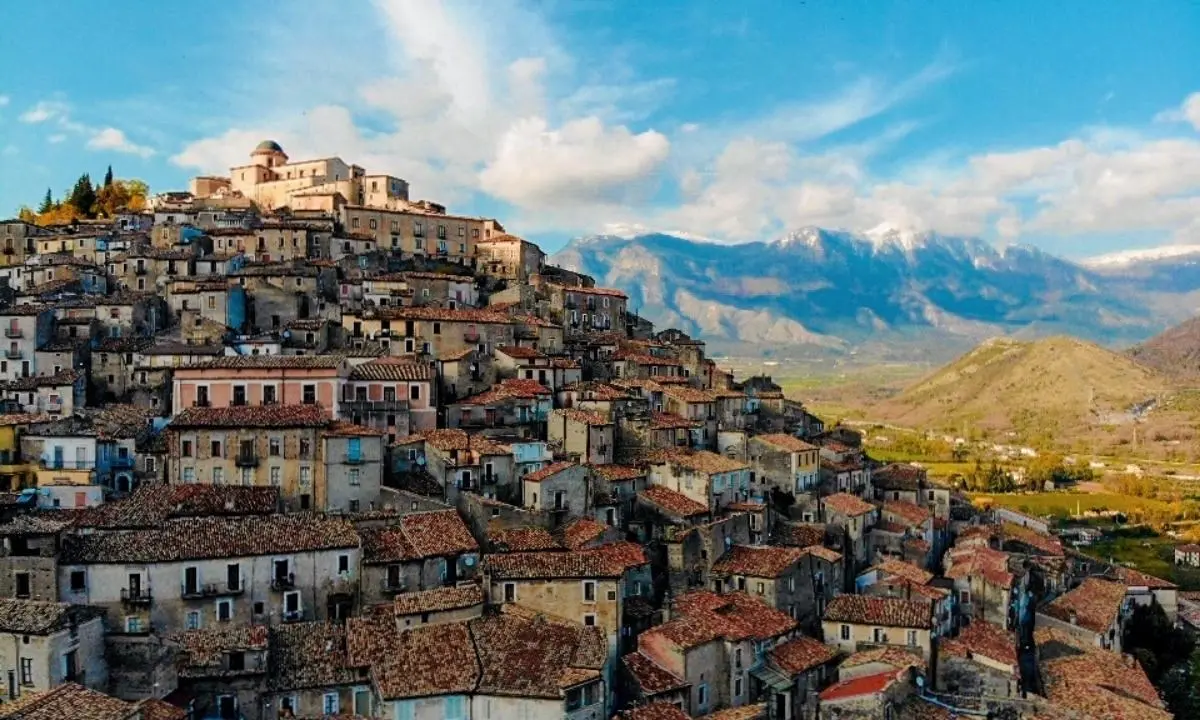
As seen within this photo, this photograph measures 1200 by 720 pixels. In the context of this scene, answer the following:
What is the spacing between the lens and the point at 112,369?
53.9 m

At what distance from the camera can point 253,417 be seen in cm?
4306

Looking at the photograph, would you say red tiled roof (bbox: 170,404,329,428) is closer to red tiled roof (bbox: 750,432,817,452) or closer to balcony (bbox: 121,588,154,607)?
balcony (bbox: 121,588,154,607)

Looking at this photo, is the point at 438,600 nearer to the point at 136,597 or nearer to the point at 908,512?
the point at 136,597

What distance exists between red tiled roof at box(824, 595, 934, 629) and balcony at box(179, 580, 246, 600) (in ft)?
79.1

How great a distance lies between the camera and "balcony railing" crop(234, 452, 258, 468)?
4206 cm

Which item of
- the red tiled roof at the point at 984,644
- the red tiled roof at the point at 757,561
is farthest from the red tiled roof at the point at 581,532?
the red tiled roof at the point at 984,644

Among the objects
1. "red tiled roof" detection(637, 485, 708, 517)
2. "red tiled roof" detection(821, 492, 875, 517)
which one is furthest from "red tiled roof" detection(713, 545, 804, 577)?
"red tiled roof" detection(821, 492, 875, 517)

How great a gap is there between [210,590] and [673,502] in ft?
69.7

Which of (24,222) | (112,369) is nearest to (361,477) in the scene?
(112,369)

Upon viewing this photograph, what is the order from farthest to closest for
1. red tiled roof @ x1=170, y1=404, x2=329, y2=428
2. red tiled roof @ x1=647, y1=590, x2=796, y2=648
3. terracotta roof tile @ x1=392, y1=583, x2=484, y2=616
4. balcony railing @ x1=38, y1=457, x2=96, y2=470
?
balcony railing @ x1=38, y1=457, x2=96, y2=470 → red tiled roof @ x1=170, y1=404, x2=329, y2=428 → red tiled roof @ x1=647, y1=590, x2=796, y2=648 → terracotta roof tile @ x1=392, y1=583, x2=484, y2=616

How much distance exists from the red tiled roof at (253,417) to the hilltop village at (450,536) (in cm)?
30

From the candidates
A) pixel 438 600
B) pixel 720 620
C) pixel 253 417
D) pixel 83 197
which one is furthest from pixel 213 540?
pixel 83 197

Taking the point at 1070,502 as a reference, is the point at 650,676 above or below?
above

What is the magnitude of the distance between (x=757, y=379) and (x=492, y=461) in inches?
1437
